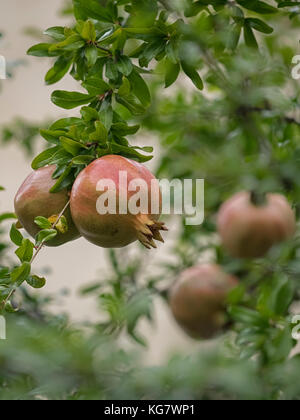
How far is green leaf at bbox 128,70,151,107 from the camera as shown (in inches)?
23.9

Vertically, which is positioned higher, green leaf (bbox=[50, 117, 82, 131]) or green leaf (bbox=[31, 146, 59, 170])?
green leaf (bbox=[50, 117, 82, 131])

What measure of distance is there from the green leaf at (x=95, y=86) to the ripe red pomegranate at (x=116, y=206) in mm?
88

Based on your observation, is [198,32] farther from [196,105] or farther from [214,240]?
[214,240]

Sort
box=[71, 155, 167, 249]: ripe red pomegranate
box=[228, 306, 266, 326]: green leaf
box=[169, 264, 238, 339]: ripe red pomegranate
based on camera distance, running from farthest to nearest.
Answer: box=[169, 264, 238, 339]: ripe red pomegranate → box=[228, 306, 266, 326]: green leaf → box=[71, 155, 167, 249]: ripe red pomegranate

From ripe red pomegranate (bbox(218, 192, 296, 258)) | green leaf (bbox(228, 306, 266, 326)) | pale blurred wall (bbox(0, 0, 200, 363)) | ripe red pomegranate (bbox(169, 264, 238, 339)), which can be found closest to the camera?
green leaf (bbox(228, 306, 266, 326))

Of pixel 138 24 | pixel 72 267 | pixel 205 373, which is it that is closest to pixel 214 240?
pixel 205 373

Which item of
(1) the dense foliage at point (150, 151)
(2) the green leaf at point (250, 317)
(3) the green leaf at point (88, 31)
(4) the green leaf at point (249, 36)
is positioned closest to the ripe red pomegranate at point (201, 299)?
(1) the dense foliage at point (150, 151)

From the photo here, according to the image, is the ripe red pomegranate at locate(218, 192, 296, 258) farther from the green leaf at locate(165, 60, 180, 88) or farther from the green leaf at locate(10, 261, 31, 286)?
the green leaf at locate(10, 261, 31, 286)

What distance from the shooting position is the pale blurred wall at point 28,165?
8.55 ft

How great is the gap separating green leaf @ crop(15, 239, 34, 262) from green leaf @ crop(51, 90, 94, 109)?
0.15 meters

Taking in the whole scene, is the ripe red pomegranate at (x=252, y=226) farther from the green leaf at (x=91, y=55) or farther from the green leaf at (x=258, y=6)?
the green leaf at (x=91, y=55)

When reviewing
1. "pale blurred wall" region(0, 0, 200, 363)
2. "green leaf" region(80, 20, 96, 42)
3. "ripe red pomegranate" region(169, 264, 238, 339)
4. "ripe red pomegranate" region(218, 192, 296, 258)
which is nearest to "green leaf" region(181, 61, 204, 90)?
"green leaf" region(80, 20, 96, 42)

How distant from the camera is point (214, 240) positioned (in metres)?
1.33

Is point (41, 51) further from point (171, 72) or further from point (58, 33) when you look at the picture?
A: point (171, 72)
